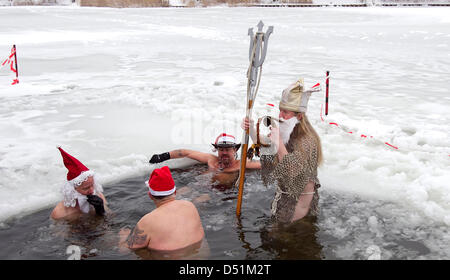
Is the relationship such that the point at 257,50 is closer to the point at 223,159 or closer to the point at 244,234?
the point at 244,234

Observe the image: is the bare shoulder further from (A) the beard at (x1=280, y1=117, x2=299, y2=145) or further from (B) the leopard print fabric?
(A) the beard at (x1=280, y1=117, x2=299, y2=145)

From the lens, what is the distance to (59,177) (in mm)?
5852

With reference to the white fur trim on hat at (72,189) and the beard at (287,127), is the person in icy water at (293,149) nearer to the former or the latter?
the beard at (287,127)

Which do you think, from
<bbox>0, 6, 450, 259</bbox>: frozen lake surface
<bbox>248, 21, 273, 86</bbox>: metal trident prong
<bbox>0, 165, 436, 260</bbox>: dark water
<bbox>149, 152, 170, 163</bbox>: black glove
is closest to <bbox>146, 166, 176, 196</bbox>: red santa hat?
<bbox>0, 165, 436, 260</bbox>: dark water

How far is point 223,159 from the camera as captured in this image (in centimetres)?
606

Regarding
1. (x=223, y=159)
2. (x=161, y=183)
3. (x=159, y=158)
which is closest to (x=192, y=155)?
(x=159, y=158)

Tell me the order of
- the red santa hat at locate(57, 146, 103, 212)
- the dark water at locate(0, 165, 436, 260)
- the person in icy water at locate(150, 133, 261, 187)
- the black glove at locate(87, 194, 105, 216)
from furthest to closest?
the person in icy water at locate(150, 133, 261, 187) < the black glove at locate(87, 194, 105, 216) < the red santa hat at locate(57, 146, 103, 212) < the dark water at locate(0, 165, 436, 260)

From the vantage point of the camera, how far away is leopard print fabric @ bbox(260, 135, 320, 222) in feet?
12.8

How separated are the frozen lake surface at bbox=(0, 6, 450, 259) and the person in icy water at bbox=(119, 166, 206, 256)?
1.35 meters

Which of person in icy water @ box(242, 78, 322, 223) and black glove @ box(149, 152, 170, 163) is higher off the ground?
person in icy water @ box(242, 78, 322, 223)

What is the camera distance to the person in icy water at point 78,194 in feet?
14.8

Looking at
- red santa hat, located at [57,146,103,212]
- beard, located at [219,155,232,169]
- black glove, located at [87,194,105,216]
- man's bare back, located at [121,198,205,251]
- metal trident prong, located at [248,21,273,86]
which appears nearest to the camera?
man's bare back, located at [121,198,205,251]
